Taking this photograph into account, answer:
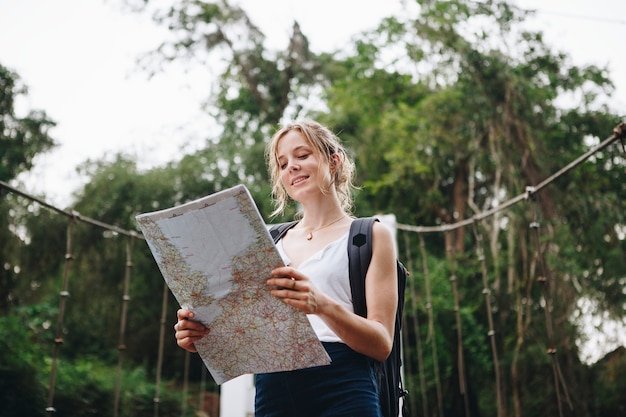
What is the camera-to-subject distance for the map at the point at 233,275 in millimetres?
808

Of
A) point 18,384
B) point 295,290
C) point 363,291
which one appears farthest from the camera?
point 18,384

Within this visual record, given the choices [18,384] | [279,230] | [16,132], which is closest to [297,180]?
[279,230]

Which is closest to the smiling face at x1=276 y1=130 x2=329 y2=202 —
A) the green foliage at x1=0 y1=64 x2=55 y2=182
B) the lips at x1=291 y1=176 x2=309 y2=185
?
the lips at x1=291 y1=176 x2=309 y2=185

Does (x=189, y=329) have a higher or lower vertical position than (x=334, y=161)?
lower

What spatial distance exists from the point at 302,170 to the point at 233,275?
0.26m

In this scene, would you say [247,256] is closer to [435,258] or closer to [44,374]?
[44,374]

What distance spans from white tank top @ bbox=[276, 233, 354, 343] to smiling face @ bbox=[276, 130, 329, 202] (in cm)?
12

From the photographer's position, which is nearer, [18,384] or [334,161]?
[334,161]

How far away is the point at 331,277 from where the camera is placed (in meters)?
0.93

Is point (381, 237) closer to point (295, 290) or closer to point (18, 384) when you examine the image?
point (295, 290)

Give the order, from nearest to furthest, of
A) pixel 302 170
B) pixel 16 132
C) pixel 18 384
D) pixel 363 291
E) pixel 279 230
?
1. pixel 363 291
2. pixel 302 170
3. pixel 279 230
4. pixel 18 384
5. pixel 16 132

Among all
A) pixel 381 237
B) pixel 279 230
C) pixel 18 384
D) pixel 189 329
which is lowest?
pixel 189 329

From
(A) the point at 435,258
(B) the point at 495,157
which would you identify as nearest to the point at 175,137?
(A) the point at 435,258

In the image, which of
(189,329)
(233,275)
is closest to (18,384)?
(189,329)
